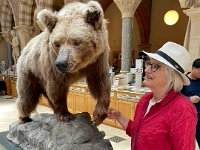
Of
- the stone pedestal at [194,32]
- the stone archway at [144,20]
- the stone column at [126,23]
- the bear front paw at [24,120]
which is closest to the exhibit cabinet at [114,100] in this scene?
the stone column at [126,23]

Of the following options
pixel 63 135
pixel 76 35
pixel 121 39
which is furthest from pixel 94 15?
pixel 121 39

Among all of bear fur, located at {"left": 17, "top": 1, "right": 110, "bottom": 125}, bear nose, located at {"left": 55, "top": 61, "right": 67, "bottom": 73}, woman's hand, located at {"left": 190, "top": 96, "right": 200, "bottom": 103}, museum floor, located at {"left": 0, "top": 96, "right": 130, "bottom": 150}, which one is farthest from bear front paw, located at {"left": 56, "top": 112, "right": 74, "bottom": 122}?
museum floor, located at {"left": 0, "top": 96, "right": 130, "bottom": 150}

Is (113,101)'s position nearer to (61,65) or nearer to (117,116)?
(117,116)

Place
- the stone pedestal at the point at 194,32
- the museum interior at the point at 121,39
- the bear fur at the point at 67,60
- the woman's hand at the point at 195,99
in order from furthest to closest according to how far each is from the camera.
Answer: the museum interior at the point at 121,39 < the stone pedestal at the point at 194,32 < the woman's hand at the point at 195,99 < the bear fur at the point at 67,60

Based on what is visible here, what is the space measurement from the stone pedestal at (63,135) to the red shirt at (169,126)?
368mm

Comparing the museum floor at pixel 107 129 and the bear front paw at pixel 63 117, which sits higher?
the bear front paw at pixel 63 117

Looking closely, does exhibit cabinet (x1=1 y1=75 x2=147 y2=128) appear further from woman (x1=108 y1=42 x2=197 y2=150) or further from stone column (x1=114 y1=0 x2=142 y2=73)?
woman (x1=108 y1=42 x2=197 y2=150)

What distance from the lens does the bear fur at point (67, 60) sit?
1.28 meters

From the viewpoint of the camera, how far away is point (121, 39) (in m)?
9.60

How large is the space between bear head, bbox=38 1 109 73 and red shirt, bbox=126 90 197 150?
493 millimetres

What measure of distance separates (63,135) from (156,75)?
756 millimetres

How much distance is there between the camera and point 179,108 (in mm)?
1215

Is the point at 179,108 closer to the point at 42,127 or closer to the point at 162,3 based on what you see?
the point at 42,127

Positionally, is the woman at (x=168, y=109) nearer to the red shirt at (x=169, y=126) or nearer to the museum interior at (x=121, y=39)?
the red shirt at (x=169, y=126)
